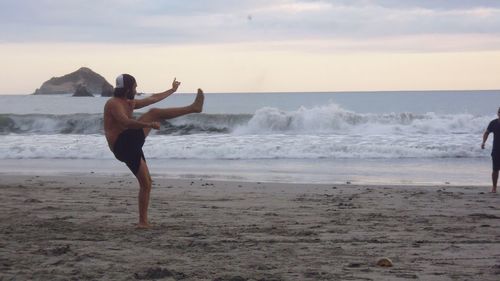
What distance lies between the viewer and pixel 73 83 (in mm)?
114000

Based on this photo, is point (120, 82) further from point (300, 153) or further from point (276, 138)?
point (276, 138)

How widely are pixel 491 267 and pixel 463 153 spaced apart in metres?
Result: 14.2

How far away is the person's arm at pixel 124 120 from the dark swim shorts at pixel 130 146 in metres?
0.16

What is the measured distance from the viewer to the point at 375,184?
12586mm

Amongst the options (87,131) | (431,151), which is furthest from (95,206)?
(87,131)

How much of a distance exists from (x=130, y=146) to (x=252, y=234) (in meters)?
1.55

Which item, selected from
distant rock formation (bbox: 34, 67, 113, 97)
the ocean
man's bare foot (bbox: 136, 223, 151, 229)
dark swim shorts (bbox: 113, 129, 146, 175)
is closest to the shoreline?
the ocean

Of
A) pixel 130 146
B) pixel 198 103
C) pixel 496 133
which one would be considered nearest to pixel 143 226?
pixel 130 146

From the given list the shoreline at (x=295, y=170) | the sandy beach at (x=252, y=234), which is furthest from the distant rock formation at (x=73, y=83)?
the sandy beach at (x=252, y=234)

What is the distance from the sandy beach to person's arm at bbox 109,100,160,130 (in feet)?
3.53

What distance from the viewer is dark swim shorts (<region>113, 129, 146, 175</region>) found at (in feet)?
24.0

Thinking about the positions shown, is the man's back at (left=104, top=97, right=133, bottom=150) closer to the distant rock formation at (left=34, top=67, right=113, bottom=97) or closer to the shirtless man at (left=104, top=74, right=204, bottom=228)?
the shirtless man at (left=104, top=74, right=204, bottom=228)

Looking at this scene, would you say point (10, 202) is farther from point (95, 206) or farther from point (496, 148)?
point (496, 148)

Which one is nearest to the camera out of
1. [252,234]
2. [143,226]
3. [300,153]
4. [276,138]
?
[252,234]
